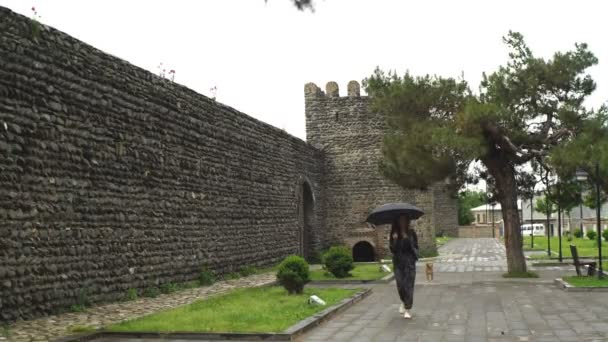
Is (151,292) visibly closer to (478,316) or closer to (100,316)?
(100,316)

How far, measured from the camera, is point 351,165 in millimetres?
26938

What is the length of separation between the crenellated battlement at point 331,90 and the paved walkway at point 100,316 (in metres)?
14.5

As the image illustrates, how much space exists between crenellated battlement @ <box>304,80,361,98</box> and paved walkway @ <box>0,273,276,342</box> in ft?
47.5

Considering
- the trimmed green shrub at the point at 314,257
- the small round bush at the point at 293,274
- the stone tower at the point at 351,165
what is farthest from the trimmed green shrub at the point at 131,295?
the stone tower at the point at 351,165

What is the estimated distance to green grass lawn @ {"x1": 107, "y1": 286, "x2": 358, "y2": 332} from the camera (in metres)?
8.16

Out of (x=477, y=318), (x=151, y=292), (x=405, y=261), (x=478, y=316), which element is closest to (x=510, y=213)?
(x=478, y=316)

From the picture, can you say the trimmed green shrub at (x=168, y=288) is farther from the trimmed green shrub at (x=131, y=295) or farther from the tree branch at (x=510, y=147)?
the tree branch at (x=510, y=147)

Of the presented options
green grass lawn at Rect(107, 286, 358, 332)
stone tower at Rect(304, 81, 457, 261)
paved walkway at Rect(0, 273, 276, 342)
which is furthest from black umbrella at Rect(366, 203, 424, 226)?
stone tower at Rect(304, 81, 457, 261)

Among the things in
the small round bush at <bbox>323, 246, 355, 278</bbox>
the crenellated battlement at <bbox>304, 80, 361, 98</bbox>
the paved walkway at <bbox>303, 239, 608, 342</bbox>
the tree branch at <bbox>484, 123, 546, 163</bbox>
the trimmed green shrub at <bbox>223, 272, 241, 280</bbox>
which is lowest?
the paved walkway at <bbox>303, 239, 608, 342</bbox>

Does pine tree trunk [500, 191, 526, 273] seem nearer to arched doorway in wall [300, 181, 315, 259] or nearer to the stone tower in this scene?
arched doorway in wall [300, 181, 315, 259]

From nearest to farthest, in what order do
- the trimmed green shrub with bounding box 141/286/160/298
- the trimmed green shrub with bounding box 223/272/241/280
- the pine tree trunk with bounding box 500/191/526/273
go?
the trimmed green shrub with bounding box 141/286/160/298 → the trimmed green shrub with bounding box 223/272/241/280 → the pine tree trunk with bounding box 500/191/526/273

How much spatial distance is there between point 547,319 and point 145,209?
23.8 ft

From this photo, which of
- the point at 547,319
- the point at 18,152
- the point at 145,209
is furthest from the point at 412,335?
the point at 145,209

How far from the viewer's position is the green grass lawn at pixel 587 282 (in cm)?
1311
